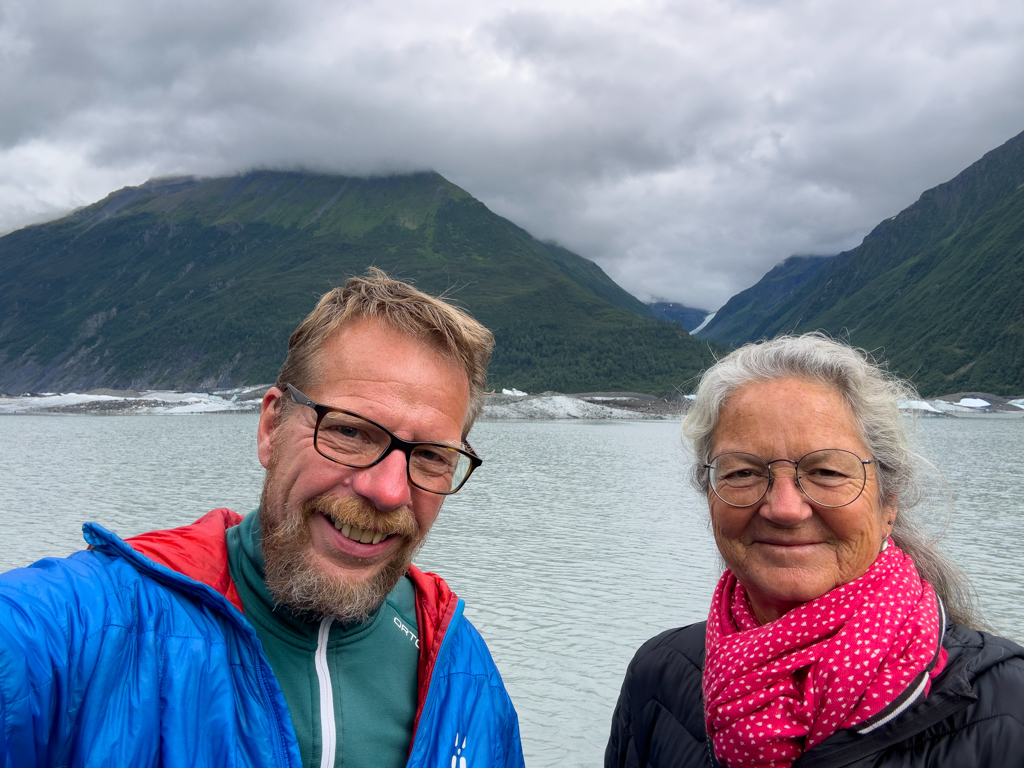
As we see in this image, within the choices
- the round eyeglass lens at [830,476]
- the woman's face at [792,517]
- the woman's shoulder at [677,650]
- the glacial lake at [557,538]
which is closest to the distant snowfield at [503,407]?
the glacial lake at [557,538]

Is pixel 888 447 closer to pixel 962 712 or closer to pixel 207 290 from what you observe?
pixel 962 712

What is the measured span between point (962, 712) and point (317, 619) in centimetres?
143

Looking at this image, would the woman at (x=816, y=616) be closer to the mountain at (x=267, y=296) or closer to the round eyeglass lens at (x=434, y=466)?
the round eyeglass lens at (x=434, y=466)

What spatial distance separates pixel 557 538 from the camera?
12.2m

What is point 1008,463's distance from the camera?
25391 millimetres

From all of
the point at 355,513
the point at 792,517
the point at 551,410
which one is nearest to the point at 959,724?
the point at 792,517

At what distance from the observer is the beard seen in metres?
1.56

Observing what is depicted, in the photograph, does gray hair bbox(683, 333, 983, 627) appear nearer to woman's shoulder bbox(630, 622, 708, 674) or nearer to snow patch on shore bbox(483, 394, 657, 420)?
woman's shoulder bbox(630, 622, 708, 674)

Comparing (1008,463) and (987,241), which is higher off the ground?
(987,241)

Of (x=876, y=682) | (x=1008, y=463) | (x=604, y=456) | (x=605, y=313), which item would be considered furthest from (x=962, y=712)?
(x=605, y=313)

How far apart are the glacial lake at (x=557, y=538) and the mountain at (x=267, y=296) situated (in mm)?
87451

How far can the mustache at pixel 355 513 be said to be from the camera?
5.25 ft

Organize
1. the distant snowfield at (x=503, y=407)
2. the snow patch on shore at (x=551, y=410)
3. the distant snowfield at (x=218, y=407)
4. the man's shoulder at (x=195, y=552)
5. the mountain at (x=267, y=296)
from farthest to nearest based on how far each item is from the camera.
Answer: the mountain at (x=267, y=296) < the distant snowfield at (x=503, y=407) < the distant snowfield at (x=218, y=407) < the snow patch on shore at (x=551, y=410) < the man's shoulder at (x=195, y=552)

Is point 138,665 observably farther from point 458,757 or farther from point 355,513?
point 458,757
